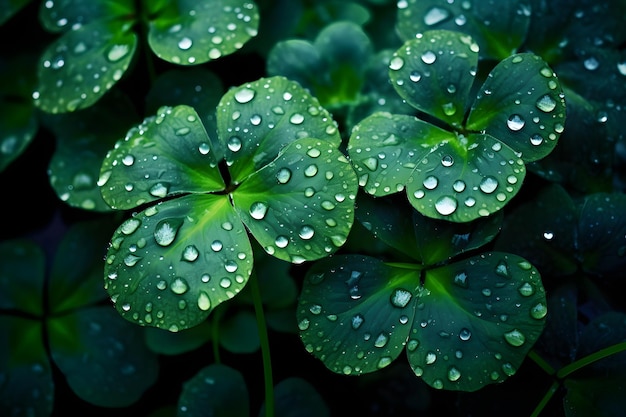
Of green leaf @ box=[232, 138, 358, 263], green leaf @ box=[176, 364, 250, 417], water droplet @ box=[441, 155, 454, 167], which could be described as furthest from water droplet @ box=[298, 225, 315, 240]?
green leaf @ box=[176, 364, 250, 417]

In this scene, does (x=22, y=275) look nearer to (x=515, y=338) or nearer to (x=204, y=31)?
(x=204, y=31)

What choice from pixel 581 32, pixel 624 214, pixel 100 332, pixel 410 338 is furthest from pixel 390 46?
pixel 100 332

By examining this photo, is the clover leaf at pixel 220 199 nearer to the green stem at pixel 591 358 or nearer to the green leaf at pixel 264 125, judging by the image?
the green leaf at pixel 264 125

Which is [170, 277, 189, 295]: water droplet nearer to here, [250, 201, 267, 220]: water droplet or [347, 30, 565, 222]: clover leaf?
[250, 201, 267, 220]: water droplet

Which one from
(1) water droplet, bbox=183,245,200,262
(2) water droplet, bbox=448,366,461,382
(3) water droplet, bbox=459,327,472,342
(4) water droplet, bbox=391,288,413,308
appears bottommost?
(2) water droplet, bbox=448,366,461,382

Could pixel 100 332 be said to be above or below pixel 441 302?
below

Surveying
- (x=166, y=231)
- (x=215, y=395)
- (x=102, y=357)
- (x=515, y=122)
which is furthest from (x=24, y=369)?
(x=515, y=122)

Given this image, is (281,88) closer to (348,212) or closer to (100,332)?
(348,212)
